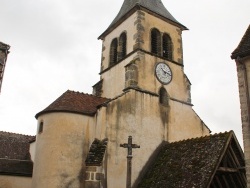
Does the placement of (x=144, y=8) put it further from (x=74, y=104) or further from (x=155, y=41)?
(x=74, y=104)

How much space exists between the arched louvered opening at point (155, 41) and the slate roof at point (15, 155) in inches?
375

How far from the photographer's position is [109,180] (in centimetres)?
1502

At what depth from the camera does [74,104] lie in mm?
16719

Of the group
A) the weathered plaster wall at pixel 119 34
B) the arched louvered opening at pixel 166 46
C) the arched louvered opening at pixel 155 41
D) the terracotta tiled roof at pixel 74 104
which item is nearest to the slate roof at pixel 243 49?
the terracotta tiled roof at pixel 74 104

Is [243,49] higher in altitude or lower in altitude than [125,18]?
lower

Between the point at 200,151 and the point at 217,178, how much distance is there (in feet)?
4.54

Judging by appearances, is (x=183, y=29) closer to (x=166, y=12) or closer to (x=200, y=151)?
(x=166, y=12)

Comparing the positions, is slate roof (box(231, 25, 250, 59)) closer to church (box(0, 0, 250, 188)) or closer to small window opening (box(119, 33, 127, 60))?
church (box(0, 0, 250, 188))

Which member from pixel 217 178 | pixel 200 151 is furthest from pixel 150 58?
pixel 217 178

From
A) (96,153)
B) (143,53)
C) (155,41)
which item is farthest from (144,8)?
(96,153)

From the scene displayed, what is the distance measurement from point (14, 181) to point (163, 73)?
32.5ft

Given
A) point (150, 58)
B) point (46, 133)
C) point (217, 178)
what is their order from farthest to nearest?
1. point (150, 58)
2. point (46, 133)
3. point (217, 178)

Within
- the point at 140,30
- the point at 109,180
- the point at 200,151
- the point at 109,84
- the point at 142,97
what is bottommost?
the point at 109,180

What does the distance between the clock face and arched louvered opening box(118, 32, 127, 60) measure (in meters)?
2.24
